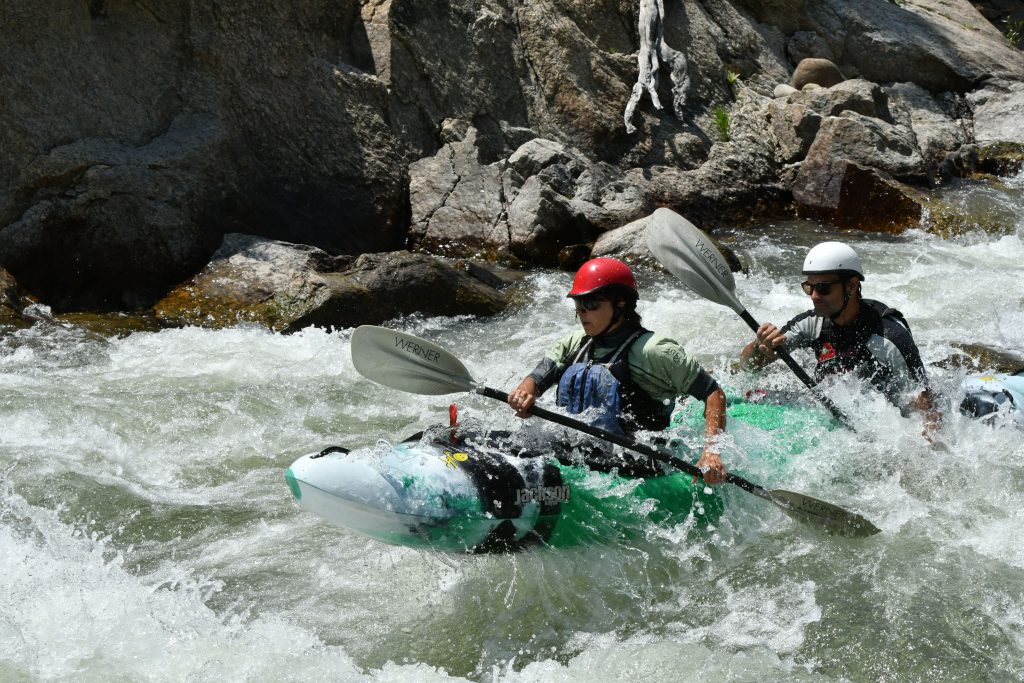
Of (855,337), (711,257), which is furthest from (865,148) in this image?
(855,337)

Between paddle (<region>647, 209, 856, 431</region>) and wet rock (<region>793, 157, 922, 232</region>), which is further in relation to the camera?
wet rock (<region>793, 157, 922, 232</region>)

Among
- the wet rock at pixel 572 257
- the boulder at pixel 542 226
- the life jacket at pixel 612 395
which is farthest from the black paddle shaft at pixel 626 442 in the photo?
the boulder at pixel 542 226

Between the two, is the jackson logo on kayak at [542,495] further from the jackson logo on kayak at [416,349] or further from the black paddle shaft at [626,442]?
the jackson logo on kayak at [416,349]

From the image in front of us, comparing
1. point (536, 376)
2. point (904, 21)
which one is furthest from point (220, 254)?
point (904, 21)

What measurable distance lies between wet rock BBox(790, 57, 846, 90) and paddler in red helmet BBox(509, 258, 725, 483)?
909 centimetres

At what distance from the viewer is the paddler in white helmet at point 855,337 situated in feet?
14.8

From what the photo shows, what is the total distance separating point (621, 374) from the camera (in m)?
3.99

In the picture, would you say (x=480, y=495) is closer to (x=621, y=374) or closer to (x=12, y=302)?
(x=621, y=374)

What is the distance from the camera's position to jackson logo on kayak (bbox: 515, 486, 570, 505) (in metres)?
3.57

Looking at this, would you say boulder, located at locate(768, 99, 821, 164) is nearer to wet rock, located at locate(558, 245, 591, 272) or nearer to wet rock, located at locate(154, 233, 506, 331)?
wet rock, located at locate(558, 245, 591, 272)

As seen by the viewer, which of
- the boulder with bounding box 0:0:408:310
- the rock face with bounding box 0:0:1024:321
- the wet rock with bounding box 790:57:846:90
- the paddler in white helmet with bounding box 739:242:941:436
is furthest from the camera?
the wet rock with bounding box 790:57:846:90

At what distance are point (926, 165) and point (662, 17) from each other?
329 cm

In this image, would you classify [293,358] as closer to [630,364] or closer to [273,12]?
[630,364]

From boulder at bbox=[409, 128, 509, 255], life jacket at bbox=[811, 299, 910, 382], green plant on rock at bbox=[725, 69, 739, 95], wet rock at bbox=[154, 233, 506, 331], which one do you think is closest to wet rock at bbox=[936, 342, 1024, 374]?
life jacket at bbox=[811, 299, 910, 382]
